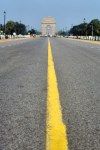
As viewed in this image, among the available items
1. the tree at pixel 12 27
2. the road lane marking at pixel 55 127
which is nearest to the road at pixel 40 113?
the road lane marking at pixel 55 127

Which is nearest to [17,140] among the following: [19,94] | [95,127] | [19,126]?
[19,126]

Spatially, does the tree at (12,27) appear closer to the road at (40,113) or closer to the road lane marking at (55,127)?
the road at (40,113)

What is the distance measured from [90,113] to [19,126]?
129cm

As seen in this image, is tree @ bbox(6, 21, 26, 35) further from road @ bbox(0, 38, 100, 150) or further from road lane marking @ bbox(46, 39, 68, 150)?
A: road lane marking @ bbox(46, 39, 68, 150)

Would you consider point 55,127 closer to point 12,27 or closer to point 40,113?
point 40,113

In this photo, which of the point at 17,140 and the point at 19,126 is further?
the point at 19,126

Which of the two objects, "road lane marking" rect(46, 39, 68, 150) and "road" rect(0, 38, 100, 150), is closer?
"road lane marking" rect(46, 39, 68, 150)

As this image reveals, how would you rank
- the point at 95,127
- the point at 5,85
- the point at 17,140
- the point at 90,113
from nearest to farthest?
the point at 17,140
the point at 95,127
the point at 90,113
the point at 5,85

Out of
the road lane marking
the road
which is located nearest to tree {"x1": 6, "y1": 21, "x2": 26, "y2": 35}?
the road

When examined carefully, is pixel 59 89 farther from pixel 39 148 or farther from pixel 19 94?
pixel 39 148

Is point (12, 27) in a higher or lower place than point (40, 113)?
lower

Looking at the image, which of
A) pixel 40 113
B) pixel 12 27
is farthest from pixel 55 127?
pixel 12 27

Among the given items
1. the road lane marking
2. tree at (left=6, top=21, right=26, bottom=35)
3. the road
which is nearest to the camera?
the road lane marking

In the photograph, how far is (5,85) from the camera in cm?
919
